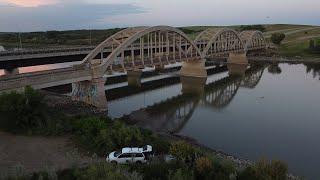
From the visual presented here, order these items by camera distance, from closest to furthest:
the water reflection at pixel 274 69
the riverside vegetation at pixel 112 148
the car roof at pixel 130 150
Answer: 1. the riverside vegetation at pixel 112 148
2. the car roof at pixel 130 150
3. the water reflection at pixel 274 69

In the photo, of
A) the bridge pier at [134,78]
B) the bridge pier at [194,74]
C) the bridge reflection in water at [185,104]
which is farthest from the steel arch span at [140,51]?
the bridge reflection in water at [185,104]

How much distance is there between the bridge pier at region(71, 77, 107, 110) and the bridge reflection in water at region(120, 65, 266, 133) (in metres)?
3.82

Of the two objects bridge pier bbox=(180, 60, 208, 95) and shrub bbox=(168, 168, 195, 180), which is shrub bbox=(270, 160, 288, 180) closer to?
shrub bbox=(168, 168, 195, 180)

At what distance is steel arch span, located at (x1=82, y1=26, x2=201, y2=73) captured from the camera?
52284 millimetres

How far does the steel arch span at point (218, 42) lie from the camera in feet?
289

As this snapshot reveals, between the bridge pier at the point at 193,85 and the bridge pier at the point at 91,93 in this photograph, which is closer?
the bridge pier at the point at 91,93

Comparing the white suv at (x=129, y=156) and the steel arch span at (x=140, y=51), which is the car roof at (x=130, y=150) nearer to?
the white suv at (x=129, y=156)

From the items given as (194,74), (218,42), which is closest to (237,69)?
(218,42)

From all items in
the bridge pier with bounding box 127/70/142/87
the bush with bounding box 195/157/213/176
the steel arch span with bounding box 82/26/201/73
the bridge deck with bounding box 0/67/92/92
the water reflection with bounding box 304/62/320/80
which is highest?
the steel arch span with bounding box 82/26/201/73

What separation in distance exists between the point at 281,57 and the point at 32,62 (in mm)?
74210

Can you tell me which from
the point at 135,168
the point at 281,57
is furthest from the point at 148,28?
the point at 281,57

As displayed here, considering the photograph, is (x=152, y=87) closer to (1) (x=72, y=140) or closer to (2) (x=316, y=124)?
(2) (x=316, y=124)

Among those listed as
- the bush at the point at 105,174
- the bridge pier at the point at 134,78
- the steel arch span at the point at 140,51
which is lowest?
the bridge pier at the point at 134,78

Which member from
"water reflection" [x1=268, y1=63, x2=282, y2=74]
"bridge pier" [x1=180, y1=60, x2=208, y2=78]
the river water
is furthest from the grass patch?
"bridge pier" [x1=180, y1=60, x2=208, y2=78]
